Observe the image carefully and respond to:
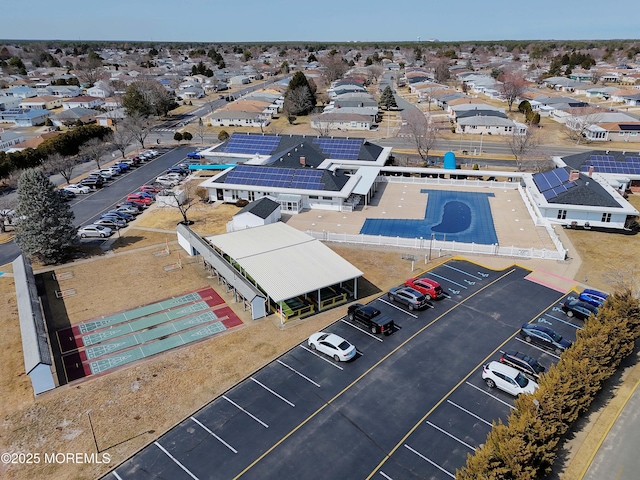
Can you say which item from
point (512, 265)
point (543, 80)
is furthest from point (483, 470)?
point (543, 80)

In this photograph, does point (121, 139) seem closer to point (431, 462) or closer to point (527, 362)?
point (527, 362)

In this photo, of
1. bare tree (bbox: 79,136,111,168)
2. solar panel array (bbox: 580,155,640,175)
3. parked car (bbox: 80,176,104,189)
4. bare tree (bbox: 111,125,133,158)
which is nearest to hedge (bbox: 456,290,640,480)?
solar panel array (bbox: 580,155,640,175)

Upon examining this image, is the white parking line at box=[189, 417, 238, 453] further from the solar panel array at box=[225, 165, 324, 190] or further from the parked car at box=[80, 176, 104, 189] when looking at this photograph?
the parked car at box=[80, 176, 104, 189]

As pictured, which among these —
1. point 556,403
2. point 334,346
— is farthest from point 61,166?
point 556,403

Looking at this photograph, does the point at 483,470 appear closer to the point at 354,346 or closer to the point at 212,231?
the point at 354,346

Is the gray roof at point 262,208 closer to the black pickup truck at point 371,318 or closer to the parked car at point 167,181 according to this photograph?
the black pickup truck at point 371,318

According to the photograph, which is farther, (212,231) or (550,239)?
(212,231)
